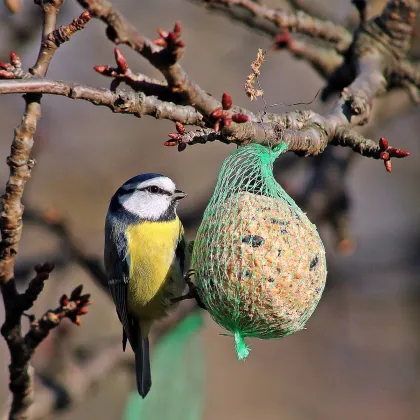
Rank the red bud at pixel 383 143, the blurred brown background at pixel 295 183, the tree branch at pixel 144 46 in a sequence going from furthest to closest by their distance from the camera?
the blurred brown background at pixel 295 183, the red bud at pixel 383 143, the tree branch at pixel 144 46

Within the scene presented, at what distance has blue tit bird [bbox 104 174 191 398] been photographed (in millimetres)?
3115

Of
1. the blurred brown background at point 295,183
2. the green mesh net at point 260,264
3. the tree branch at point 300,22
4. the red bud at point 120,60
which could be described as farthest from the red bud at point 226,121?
the blurred brown background at point 295,183

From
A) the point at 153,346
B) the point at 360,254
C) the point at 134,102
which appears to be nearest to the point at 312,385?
the point at 360,254

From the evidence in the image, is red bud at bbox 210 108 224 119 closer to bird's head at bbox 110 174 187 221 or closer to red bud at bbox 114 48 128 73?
red bud at bbox 114 48 128 73

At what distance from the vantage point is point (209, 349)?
Answer: 8539 millimetres

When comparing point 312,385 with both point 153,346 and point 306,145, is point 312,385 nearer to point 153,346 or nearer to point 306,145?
point 153,346

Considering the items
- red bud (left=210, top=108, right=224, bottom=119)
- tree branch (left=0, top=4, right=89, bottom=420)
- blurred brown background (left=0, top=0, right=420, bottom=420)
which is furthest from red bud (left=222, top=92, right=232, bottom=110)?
blurred brown background (left=0, top=0, right=420, bottom=420)

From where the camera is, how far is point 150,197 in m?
3.20

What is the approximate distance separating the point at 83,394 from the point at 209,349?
5481 millimetres

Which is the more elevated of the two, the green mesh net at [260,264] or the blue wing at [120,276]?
the green mesh net at [260,264]

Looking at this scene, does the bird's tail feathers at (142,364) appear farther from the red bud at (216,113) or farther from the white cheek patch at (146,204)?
the red bud at (216,113)

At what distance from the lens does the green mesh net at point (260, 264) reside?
2.33 meters

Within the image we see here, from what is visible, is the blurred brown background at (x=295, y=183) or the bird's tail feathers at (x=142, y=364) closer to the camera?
the bird's tail feathers at (x=142, y=364)

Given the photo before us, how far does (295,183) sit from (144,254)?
12.0ft
